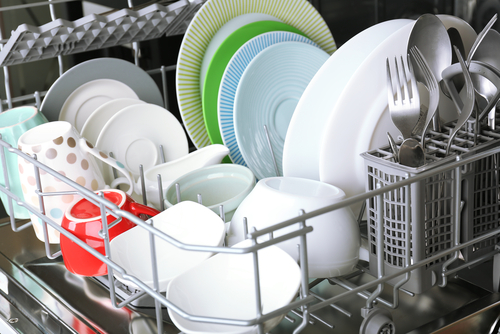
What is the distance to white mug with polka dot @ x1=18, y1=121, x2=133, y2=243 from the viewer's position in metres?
0.63

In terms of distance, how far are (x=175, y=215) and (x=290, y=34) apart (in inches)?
14.0


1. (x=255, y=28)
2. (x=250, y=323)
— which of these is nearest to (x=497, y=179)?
(x=250, y=323)

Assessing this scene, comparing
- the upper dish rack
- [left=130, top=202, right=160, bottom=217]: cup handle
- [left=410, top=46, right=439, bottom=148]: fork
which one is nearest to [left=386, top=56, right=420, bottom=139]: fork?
[left=410, top=46, right=439, bottom=148]: fork

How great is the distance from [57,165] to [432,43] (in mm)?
457

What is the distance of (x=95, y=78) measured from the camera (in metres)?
0.85

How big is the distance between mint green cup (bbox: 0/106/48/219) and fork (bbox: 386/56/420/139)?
479mm

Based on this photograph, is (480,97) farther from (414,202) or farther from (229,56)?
(229,56)

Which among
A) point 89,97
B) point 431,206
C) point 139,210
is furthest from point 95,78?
point 431,206

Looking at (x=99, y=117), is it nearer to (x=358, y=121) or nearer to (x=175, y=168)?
(x=175, y=168)

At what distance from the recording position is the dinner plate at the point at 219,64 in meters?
0.78

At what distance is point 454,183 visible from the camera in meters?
0.49

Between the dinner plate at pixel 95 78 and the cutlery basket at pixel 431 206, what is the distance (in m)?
0.50

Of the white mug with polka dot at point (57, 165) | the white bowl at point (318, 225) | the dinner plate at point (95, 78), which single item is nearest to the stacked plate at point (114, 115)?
the dinner plate at point (95, 78)

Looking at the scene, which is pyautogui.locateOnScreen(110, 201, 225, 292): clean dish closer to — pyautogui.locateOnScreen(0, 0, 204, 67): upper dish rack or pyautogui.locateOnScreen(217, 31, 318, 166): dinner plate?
pyautogui.locateOnScreen(217, 31, 318, 166): dinner plate
